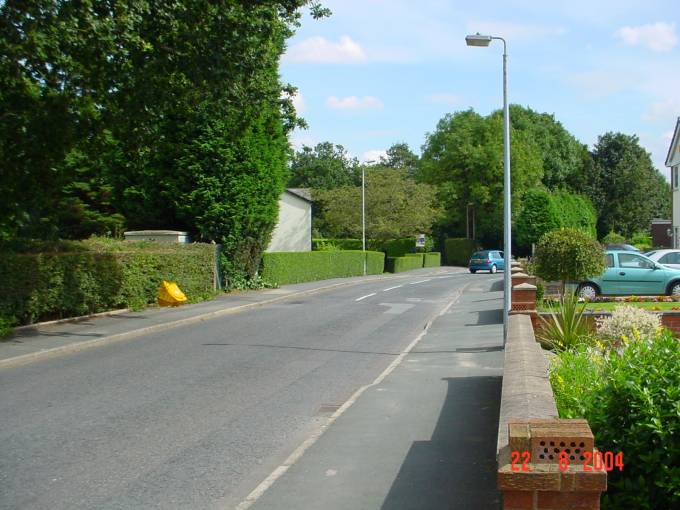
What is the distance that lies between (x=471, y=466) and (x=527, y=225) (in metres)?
59.3

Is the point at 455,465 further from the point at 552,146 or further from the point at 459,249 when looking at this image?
the point at 552,146

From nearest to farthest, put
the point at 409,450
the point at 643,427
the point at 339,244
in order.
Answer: the point at 643,427 < the point at 409,450 < the point at 339,244

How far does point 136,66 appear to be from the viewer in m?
16.8

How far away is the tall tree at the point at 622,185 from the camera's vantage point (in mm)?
75188

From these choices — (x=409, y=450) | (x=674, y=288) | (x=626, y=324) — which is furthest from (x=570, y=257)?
(x=409, y=450)

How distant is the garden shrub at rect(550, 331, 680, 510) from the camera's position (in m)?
4.36

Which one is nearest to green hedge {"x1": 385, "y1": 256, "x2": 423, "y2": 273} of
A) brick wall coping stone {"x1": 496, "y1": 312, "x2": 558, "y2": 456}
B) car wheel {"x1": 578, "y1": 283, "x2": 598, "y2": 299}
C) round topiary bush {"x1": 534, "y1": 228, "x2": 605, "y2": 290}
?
car wheel {"x1": 578, "y1": 283, "x2": 598, "y2": 299}

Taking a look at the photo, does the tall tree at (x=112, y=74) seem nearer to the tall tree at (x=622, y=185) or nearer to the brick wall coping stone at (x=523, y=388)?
the brick wall coping stone at (x=523, y=388)

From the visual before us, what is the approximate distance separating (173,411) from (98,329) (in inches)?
370

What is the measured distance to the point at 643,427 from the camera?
446 cm

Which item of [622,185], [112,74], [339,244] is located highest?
[622,185]

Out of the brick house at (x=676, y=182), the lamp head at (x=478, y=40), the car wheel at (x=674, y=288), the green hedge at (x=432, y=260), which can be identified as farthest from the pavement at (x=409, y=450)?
the green hedge at (x=432, y=260)

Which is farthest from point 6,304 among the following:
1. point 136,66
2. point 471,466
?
point 471,466

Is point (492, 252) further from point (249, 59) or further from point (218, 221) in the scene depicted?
point (249, 59)
